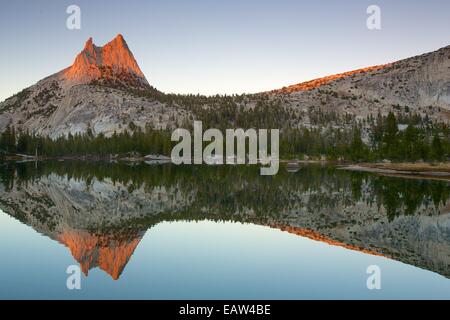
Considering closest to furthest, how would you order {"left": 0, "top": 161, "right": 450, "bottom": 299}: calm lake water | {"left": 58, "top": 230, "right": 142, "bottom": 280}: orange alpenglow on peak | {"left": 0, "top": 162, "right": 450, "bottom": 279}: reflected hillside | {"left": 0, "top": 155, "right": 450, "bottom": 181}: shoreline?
1. {"left": 0, "top": 161, "right": 450, "bottom": 299}: calm lake water
2. {"left": 58, "top": 230, "right": 142, "bottom": 280}: orange alpenglow on peak
3. {"left": 0, "top": 162, "right": 450, "bottom": 279}: reflected hillside
4. {"left": 0, "top": 155, "right": 450, "bottom": 181}: shoreline

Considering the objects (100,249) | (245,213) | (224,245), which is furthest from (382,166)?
(100,249)

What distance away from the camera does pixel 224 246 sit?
25.4 meters

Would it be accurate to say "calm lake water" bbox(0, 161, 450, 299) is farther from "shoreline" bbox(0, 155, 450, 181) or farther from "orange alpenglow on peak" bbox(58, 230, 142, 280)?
"shoreline" bbox(0, 155, 450, 181)

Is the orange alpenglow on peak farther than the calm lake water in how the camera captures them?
Yes

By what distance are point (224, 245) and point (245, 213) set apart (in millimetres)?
12838

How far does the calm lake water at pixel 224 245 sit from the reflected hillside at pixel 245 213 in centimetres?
10

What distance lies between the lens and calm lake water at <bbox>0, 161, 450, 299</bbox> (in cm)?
1725

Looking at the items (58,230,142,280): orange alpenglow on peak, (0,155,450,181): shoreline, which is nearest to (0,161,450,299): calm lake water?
(58,230,142,280): orange alpenglow on peak

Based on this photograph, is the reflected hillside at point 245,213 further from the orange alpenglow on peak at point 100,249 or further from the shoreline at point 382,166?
the shoreline at point 382,166

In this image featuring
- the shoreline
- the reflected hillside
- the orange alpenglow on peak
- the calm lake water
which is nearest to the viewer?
the calm lake water

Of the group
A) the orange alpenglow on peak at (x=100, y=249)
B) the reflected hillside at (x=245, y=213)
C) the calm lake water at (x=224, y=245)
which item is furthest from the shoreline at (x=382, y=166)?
the orange alpenglow on peak at (x=100, y=249)

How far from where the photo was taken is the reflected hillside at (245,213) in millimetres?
24328

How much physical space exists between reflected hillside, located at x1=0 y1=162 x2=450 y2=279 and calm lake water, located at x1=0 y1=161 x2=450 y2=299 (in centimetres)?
10
